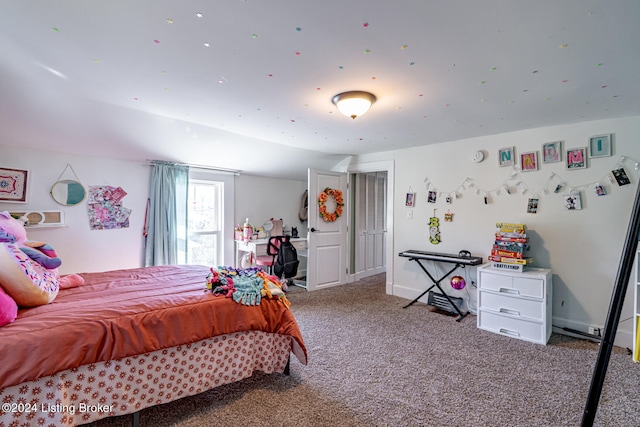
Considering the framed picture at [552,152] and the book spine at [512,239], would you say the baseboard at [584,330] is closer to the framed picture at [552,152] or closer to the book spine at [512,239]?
the book spine at [512,239]

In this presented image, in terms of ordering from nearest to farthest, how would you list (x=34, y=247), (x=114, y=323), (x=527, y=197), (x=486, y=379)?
(x=114, y=323)
(x=34, y=247)
(x=486, y=379)
(x=527, y=197)

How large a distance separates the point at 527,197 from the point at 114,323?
3.79m

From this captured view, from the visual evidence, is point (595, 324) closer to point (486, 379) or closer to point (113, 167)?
point (486, 379)

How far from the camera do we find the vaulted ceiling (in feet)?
4.56

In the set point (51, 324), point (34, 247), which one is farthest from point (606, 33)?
point (34, 247)

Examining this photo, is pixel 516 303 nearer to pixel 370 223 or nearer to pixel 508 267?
pixel 508 267

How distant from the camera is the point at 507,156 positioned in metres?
3.29

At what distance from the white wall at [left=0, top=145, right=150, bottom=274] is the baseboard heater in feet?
12.2

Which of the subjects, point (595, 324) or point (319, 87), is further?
point (595, 324)

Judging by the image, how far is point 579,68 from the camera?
1.86 m

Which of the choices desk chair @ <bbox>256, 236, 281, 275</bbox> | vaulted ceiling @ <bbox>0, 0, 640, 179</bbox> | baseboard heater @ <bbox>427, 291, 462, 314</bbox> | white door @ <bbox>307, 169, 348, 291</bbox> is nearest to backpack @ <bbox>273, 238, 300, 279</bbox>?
desk chair @ <bbox>256, 236, 281, 275</bbox>

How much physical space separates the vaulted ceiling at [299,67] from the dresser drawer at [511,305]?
1.74m

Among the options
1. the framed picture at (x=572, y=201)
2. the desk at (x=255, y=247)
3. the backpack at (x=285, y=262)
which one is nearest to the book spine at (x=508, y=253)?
the framed picture at (x=572, y=201)

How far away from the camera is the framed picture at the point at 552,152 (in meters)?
2.99
